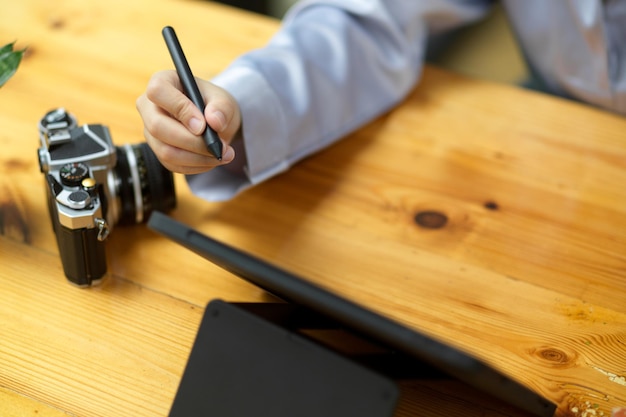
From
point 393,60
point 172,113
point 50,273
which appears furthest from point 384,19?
point 50,273

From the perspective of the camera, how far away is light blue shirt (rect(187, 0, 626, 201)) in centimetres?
65

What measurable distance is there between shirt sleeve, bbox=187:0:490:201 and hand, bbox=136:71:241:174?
0.08 meters

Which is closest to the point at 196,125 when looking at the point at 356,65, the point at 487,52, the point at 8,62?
the point at 8,62

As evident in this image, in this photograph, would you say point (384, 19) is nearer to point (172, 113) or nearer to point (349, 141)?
point (349, 141)

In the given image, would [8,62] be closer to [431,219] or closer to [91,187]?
[91,187]

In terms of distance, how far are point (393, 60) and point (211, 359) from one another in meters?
0.48

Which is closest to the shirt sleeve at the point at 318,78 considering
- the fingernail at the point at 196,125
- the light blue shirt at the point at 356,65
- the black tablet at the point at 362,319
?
the light blue shirt at the point at 356,65

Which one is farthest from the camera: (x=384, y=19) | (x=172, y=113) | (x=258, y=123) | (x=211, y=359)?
(x=384, y=19)

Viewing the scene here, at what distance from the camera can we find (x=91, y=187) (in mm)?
519

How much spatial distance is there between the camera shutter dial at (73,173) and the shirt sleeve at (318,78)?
12 cm

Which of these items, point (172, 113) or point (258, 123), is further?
point (258, 123)

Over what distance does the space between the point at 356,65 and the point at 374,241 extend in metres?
0.24

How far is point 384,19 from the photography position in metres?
0.76

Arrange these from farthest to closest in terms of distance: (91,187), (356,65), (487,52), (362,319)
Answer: (487,52)
(356,65)
(91,187)
(362,319)
